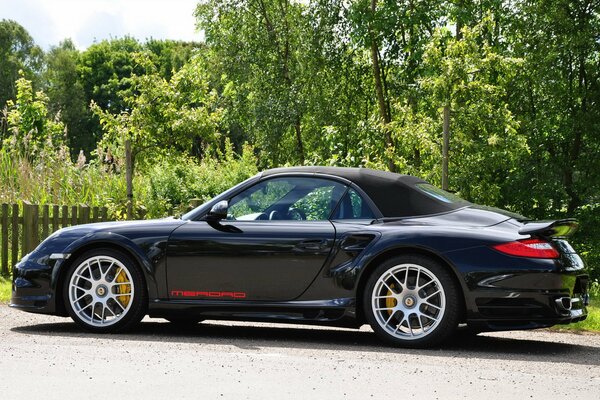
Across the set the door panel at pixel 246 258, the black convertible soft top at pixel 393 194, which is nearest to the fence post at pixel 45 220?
the door panel at pixel 246 258

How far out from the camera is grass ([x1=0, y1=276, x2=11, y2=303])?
11961 millimetres

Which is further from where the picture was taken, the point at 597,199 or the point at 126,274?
the point at 597,199

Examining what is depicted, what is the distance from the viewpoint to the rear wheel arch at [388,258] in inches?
309

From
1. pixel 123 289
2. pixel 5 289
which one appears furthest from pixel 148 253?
pixel 5 289

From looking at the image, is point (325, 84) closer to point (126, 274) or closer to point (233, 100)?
point (233, 100)

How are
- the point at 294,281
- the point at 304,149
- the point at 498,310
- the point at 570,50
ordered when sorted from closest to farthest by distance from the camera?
the point at 498,310, the point at 294,281, the point at 570,50, the point at 304,149

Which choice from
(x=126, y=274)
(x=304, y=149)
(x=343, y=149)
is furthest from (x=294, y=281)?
(x=304, y=149)

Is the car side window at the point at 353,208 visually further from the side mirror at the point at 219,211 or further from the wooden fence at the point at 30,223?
the wooden fence at the point at 30,223

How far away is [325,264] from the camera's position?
323 inches

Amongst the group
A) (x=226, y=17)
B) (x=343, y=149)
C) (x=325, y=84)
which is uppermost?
(x=226, y=17)

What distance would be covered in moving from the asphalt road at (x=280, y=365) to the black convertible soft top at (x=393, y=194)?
1079 mm

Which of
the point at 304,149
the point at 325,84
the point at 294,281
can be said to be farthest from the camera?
the point at 304,149

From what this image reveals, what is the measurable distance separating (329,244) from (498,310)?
139cm

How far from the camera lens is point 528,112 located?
2494 cm
